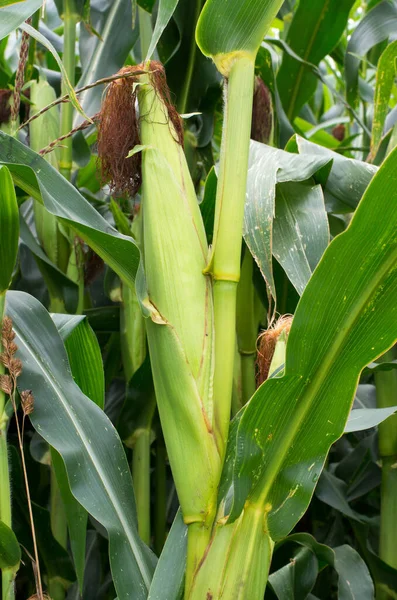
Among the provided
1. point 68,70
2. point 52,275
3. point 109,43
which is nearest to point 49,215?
point 52,275

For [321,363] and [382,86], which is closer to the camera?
[321,363]

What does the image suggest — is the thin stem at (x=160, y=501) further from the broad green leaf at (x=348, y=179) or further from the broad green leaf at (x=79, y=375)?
the broad green leaf at (x=348, y=179)

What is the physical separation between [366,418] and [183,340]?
0.30 meters

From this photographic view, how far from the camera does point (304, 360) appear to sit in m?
0.66

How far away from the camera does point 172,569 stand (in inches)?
28.8

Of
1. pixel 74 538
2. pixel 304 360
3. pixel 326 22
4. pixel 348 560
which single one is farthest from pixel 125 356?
pixel 326 22

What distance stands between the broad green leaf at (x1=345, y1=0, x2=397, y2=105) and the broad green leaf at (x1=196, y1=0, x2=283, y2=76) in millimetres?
845

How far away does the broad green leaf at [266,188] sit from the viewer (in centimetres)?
83

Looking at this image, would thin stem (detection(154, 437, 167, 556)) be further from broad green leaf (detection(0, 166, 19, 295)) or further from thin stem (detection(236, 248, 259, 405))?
broad green leaf (detection(0, 166, 19, 295))

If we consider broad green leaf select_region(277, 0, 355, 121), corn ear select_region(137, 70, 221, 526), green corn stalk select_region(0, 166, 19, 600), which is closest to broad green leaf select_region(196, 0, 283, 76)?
corn ear select_region(137, 70, 221, 526)

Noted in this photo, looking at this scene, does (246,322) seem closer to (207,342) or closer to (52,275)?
(52,275)

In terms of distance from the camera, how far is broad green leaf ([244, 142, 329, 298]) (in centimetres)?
83

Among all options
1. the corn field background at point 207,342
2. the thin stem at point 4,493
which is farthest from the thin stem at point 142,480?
the thin stem at point 4,493

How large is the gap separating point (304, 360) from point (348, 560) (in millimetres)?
554
